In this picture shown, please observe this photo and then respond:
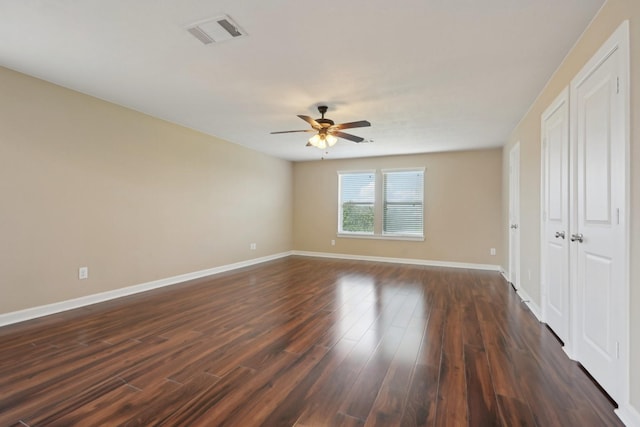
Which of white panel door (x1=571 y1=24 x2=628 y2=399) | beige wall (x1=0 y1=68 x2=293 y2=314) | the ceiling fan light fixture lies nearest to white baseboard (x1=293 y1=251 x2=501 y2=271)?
beige wall (x1=0 y1=68 x2=293 y2=314)

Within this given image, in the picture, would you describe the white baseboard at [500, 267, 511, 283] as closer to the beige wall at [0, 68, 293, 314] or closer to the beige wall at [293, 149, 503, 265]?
the beige wall at [293, 149, 503, 265]

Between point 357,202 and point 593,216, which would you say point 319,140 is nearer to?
point 593,216

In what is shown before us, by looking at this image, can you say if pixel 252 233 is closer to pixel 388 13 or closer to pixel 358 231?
pixel 358 231

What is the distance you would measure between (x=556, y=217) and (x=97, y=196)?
5090 millimetres

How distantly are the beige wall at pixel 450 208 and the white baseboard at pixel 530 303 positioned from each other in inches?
81.2

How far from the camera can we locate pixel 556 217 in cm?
276

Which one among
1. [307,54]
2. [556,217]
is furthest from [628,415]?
[307,54]

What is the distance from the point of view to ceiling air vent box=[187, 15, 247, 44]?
7.06 ft

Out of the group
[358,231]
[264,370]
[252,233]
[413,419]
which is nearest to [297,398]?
[264,370]

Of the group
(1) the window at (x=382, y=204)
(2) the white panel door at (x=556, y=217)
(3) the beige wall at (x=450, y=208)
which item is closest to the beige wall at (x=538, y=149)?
(2) the white panel door at (x=556, y=217)

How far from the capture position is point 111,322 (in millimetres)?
3039

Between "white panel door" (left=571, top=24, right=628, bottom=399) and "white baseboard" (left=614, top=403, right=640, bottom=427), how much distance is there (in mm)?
100

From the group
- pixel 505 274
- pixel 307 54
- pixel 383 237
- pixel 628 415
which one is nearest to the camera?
pixel 628 415

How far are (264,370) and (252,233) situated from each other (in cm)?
460
